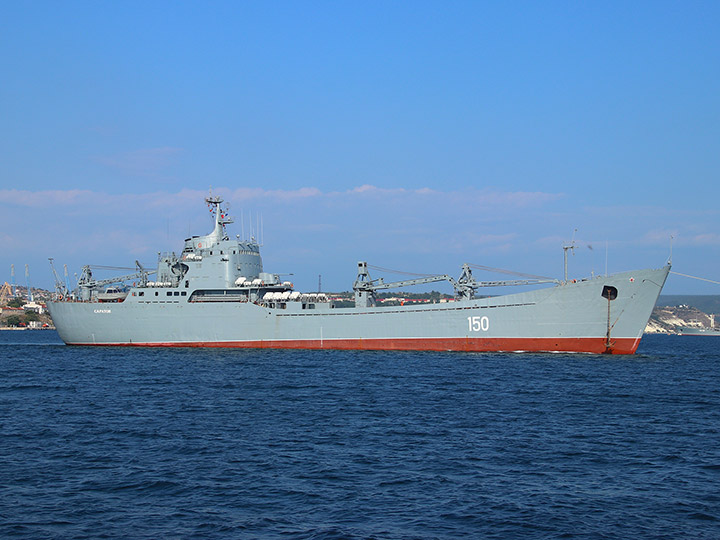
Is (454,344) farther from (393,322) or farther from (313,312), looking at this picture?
(313,312)

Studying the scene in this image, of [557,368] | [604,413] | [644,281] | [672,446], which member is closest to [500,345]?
[557,368]

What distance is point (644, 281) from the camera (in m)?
40.3

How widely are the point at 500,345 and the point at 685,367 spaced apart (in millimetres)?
11842

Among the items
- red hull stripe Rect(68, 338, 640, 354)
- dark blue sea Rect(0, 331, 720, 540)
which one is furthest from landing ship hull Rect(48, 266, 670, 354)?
dark blue sea Rect(0, 331, 720, 540)

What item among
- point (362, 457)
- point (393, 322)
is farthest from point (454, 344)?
point (362, 457)

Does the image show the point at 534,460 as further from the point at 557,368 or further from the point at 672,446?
the point at 557,368

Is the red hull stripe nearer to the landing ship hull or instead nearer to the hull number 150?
the landing ship hull

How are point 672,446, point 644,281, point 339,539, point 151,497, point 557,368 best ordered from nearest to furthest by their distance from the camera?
1. point 339,539
2. point 151,497
3. point 672,446
4. point 557,368
5. point 644,281

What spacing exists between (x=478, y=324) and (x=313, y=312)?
38.2 feet

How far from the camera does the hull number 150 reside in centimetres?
4366

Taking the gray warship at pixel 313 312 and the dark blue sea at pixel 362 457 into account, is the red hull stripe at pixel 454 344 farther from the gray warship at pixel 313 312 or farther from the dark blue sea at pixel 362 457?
the dark blue sea at pixel 362 457

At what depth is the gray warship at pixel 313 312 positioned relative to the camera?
136ft

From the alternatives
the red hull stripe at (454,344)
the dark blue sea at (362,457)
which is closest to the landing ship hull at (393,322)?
the red hull stripe at (454,344)

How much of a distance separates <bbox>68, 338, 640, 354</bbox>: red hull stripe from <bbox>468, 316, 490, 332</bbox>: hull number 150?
26.6 inches
